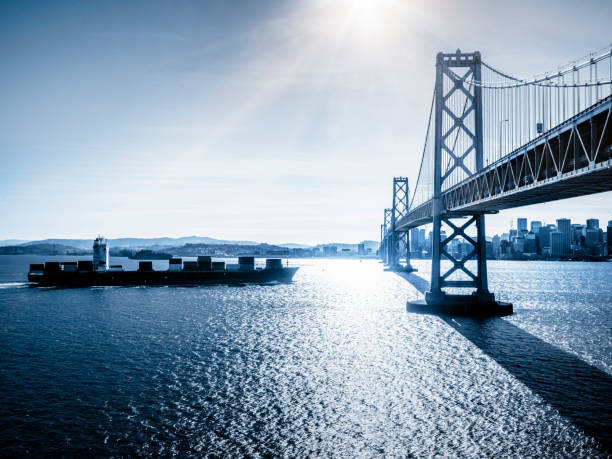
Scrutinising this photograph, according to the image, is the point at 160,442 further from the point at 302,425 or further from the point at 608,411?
the point at 608,411

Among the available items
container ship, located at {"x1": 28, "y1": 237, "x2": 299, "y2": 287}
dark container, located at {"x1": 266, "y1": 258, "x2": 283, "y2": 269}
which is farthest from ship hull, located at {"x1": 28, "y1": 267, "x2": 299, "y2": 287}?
dark container, located at {"x1": 266, "y1": 258, "x2": 283, "y2": 269}

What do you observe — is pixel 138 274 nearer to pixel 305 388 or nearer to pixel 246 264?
pixel 246 264

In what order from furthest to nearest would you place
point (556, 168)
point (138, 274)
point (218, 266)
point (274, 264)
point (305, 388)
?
point (274, 264) < point (218, 266) < point (138, 274) < point (305, 388) < point (556, 168)

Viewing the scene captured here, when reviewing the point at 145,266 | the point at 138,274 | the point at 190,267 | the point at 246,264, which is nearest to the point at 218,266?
the point at 246,264

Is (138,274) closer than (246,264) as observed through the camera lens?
Yes

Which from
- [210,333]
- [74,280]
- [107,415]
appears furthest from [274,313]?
[74,280]

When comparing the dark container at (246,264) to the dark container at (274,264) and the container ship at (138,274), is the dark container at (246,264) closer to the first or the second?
the container ship at (138,274)
